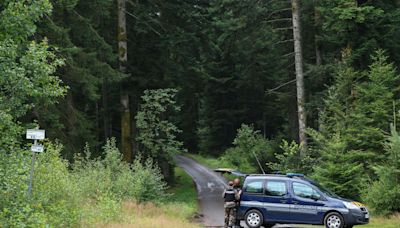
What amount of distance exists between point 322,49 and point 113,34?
14.2 metres

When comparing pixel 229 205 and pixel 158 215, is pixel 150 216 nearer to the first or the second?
pixel 158 215

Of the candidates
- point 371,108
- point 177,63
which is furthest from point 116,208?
point 177,63

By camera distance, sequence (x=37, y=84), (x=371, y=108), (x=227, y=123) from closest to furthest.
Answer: (x=37, y=84) < (x=371, y=108) < (x=227, y=123)

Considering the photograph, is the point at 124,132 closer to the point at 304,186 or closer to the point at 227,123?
the point at 304,186

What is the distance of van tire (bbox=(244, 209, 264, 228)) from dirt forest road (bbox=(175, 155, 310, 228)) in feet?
6.60

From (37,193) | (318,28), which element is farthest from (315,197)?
(318,28)

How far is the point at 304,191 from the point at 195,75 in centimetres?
1793

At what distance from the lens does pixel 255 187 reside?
17906 millimetres

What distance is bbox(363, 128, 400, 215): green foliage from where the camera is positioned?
1744cm

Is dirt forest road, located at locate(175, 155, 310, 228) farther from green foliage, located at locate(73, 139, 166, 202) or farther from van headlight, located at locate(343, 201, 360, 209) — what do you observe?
van headlight, located at locate(343, 201, 360, 209)

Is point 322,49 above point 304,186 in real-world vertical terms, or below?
above

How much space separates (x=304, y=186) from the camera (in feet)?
56.8

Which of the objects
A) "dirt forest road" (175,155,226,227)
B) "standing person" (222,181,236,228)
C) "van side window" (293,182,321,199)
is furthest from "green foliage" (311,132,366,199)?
"standing person" (222,181,236,228)

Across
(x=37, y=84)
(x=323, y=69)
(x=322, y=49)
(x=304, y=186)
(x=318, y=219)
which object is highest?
(x=322, y=49)
